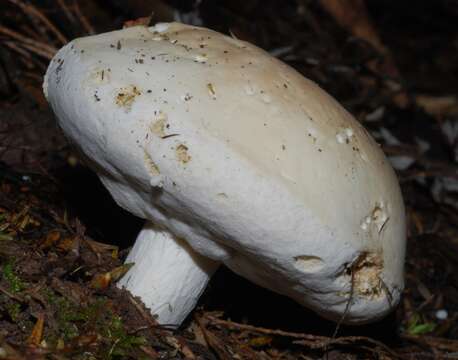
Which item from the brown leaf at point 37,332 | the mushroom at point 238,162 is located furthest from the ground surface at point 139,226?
the mushroom at point 238,162

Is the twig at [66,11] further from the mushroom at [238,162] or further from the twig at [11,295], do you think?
the twig at [11,295]

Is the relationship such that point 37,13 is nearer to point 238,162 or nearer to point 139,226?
point 139,226

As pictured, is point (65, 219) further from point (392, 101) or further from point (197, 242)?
point (392, 101)

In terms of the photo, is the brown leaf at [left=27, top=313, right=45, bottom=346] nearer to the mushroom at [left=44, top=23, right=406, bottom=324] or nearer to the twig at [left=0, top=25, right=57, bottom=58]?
the mushroom at [left=44, top=23, right=406, bottom=324]

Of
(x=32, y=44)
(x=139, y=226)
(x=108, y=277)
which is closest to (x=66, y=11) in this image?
(x=32, y=44)

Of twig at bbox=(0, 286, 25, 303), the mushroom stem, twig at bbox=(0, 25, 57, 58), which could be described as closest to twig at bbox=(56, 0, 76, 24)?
twig at bbox=(0, 25, 57, 58)

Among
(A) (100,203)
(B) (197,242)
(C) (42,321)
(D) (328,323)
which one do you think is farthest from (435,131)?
(C) (42,321)
